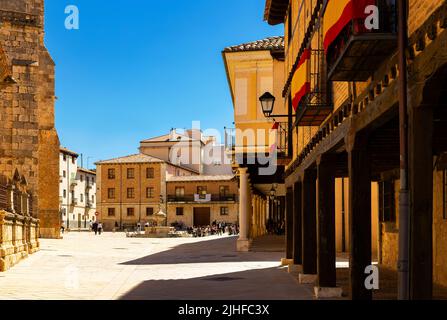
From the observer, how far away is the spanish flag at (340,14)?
20.1ft

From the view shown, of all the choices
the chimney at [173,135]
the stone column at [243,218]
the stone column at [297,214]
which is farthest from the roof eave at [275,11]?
the chimney at [173,135]

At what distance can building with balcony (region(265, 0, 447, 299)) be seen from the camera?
206 inches

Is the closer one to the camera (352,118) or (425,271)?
(425,271)

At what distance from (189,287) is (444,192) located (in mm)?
6386

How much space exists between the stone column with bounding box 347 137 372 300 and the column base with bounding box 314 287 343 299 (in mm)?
3114

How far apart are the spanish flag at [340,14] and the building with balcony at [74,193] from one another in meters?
75.7

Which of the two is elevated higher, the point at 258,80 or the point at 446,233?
the point at 258,80

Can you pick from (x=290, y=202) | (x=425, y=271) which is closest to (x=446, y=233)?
(x=290, y=202)

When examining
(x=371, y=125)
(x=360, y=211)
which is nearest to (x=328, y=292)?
(x=360, y=211)

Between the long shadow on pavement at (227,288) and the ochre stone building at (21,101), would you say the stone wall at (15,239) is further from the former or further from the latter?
the ochre stone building at (21,101)

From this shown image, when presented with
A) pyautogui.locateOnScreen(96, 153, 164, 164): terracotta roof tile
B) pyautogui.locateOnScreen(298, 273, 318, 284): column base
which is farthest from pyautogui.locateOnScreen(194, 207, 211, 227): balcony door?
pyautogui.locateOnScreen(298, 273, 318, 284): column base

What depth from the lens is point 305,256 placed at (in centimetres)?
1369

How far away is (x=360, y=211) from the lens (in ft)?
26.1
